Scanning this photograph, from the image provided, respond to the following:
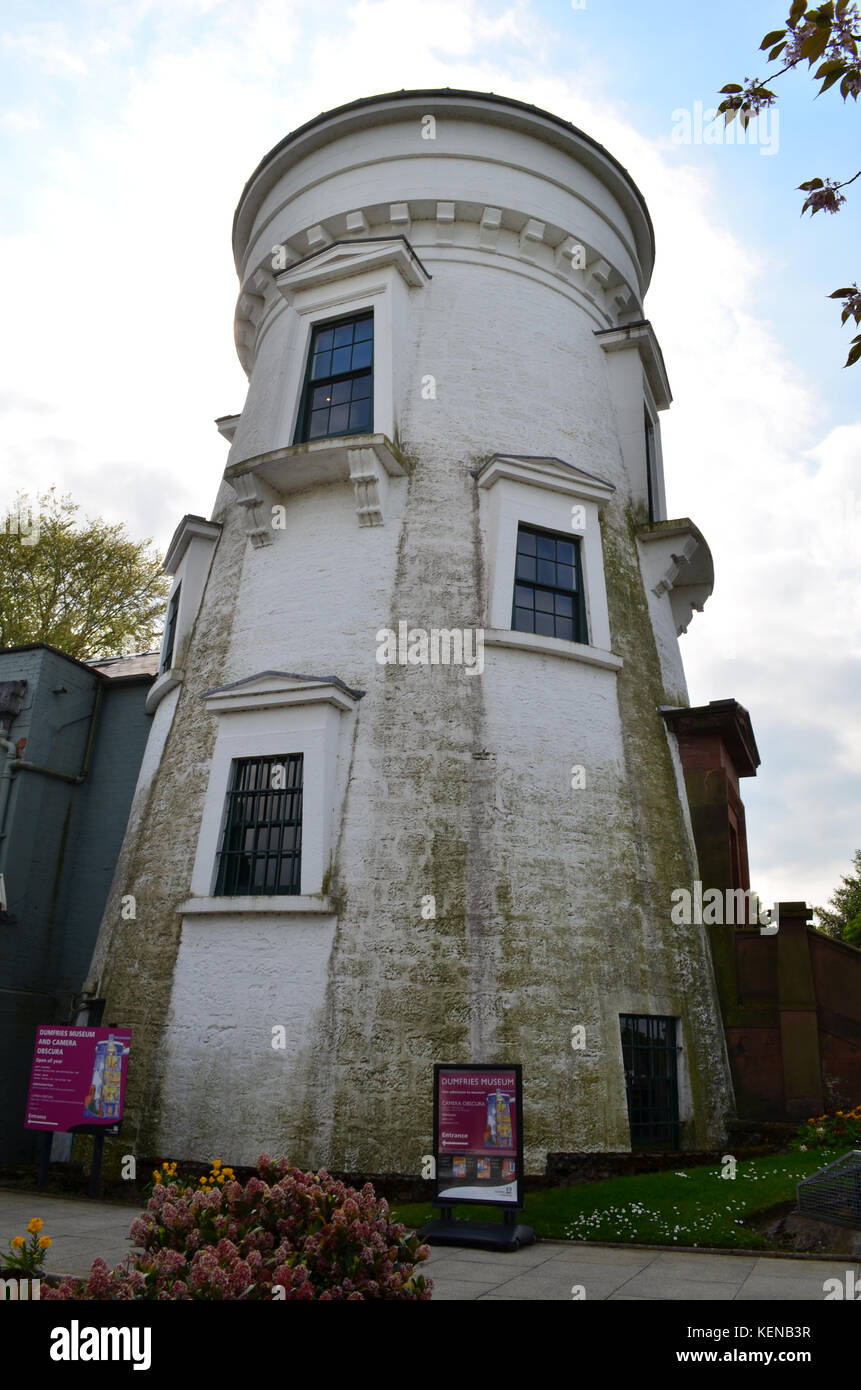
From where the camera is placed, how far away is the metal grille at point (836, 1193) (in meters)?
7.95

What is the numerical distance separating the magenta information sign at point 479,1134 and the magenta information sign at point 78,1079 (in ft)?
14.1

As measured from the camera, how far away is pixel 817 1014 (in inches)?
484

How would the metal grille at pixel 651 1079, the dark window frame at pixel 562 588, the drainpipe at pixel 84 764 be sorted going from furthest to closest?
1. the drainpipe at pixel 84 764
2. the dark window frame at pixel 562 588
3. the metal grille at pixel 651 1079

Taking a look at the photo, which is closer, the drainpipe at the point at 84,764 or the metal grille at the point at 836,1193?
the metal grille at the point at 836,1193

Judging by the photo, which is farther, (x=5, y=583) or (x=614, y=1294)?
(x=5, y=583)

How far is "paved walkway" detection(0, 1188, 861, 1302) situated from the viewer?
262 inches

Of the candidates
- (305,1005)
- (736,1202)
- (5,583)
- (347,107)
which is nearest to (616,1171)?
(736,1202)

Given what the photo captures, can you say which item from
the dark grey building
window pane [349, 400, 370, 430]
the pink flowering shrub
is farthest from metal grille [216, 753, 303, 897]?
the pink flowering shrub

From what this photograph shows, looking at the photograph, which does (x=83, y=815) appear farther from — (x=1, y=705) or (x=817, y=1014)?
(x=817, y=1014)

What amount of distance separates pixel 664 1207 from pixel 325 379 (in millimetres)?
12349

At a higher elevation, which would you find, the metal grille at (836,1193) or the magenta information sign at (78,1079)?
the magenta information sign at (78,1079)

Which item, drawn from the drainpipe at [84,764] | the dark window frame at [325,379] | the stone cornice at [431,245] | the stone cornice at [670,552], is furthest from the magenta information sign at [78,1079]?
the stone cornice at [431,245]

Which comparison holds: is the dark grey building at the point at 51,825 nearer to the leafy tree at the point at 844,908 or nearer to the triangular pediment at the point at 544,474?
the triangular pediment at the point at 544,474

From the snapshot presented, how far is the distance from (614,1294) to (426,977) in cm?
463
